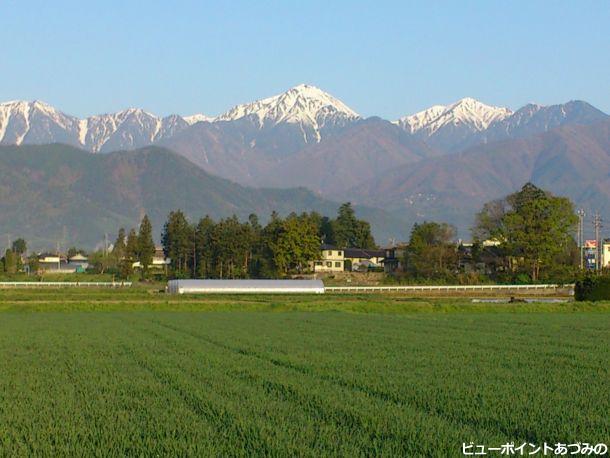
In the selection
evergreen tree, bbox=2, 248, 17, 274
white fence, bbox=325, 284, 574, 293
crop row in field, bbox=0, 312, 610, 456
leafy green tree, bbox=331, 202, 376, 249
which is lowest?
crop row in field, bbox=0, 312, 610, 456

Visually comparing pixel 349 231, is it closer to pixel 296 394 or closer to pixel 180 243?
pixel 180 243

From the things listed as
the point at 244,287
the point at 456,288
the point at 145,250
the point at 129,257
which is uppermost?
the point at 145,250

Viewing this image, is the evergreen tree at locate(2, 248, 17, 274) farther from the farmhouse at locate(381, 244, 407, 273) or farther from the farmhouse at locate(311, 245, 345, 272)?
the farmhouse at locate(381, 244, 407, 273)

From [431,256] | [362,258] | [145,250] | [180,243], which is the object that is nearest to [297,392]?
[431,256]

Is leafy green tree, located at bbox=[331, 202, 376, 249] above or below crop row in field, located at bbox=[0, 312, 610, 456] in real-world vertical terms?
above

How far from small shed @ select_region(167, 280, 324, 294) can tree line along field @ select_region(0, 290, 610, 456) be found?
52057mm

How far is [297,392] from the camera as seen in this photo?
1623 cm

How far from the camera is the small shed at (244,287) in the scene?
84062 millimetres

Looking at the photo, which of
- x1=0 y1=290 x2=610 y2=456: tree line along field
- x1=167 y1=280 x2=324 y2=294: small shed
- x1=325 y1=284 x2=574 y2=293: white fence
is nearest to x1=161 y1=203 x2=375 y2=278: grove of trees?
x1=325 y1=284 x2=574 y2=293: white fence

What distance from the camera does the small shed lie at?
84.1m

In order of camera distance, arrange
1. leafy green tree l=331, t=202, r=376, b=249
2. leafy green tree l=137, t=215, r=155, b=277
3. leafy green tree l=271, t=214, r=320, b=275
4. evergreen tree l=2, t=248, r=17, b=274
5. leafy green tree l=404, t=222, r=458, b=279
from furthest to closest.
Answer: leafy green tree l=331, t=202, r=376, b=249, evergreen tree l=2, t=248, r=17, b=274, leafy green tree l=137, t=215, r=155, b=277, leafy green tree l=271, t=214, r=320, b=275, leafy green tree l=404, t=222, r=458, b=279

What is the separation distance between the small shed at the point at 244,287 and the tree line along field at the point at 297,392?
171 ft

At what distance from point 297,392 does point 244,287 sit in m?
69.5

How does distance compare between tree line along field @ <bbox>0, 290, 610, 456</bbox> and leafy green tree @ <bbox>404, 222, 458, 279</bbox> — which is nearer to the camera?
tree line along field @ <bbox>0, 290, 610, 456</bbox>
